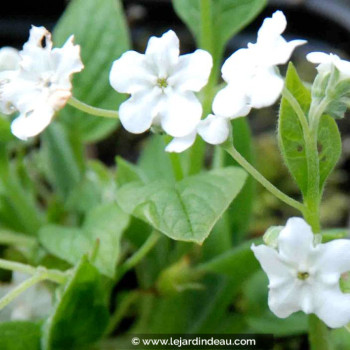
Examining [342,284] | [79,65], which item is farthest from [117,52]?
[342,284]

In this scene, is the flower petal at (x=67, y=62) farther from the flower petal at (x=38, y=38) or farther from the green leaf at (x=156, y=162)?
the green leaf at (x=156, y=162)

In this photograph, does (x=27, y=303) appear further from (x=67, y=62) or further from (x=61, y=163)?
(x=67, y=62)

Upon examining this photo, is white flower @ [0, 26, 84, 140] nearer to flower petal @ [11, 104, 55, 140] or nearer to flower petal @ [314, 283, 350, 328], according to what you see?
flower petal @ [11, 104, 55, 140]

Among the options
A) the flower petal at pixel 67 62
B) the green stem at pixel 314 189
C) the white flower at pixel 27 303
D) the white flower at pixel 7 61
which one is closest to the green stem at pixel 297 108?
the green stem at pixel 314 189

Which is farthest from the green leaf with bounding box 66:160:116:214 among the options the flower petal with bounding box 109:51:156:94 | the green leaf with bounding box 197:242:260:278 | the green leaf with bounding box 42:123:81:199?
the flower petal with bounding box 109:51:156:94

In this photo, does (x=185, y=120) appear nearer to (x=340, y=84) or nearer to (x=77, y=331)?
(x=340, y=84)
